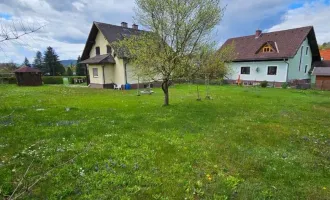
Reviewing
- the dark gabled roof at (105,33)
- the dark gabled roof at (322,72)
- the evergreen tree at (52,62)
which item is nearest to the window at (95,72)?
the dark gabled roof at (105,33)

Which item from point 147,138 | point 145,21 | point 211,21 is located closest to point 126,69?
point 145,21

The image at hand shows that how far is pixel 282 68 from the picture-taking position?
2628 centimetres

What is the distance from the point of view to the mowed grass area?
3.91 m

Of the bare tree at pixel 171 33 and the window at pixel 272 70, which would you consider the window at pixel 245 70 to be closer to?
the window at pixel 272 70

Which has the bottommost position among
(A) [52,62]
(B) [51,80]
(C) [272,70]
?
(B) [51,80]

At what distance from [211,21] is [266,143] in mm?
7049

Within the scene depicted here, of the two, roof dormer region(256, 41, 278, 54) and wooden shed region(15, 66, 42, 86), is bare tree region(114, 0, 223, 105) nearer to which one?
roof dormer region(256, 41, 278, 54)

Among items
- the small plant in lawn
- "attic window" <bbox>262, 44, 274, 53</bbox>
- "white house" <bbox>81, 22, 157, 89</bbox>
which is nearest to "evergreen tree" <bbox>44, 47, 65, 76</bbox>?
"white house" <bbox>81, 22, 157, 89</bbox>

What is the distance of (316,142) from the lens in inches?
261

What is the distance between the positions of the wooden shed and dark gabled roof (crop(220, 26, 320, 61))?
29473 mm

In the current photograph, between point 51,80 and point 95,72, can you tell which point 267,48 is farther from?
point 51,80

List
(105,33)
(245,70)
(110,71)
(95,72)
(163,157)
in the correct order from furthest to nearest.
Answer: (245,70), (95,72), (110,71), (105,33), (163,157)

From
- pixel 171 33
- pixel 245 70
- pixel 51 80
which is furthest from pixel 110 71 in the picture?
pixel 245 70

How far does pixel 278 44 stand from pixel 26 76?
36.9 m
